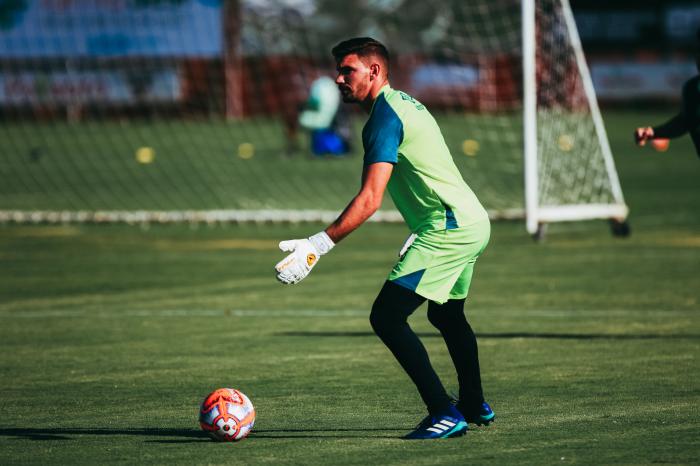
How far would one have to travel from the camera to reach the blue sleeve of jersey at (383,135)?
6.49 metres

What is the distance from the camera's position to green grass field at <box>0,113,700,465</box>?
21.8ft

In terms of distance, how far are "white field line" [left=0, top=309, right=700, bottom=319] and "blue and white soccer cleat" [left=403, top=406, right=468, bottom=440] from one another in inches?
184

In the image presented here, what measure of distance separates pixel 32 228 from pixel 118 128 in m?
21.5

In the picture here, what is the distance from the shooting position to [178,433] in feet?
22.9

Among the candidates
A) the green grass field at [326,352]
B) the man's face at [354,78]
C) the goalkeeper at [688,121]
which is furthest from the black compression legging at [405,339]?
the goalkeeper at [688,121]

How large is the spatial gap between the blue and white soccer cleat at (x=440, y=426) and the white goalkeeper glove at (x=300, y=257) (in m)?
0.99

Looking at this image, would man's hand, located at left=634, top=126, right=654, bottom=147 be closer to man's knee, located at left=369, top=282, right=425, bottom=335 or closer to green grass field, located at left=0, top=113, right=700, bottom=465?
green grass field, located at left=0, top=113, right=700, bottom=465

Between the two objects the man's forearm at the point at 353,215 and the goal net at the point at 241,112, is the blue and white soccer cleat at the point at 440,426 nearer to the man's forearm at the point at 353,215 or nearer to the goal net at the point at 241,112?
the man's forearm at the point at 353,215

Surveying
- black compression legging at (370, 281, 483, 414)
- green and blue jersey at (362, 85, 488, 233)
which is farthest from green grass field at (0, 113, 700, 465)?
green and blue jersey at (362, 85, 488, 233)

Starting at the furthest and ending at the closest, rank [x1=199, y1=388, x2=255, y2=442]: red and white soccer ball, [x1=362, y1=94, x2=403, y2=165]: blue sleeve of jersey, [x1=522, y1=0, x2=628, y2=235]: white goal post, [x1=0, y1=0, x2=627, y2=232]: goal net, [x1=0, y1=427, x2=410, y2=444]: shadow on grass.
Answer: [x1=0, y1=0, x2=627, y2=232]: goal net → [x1=522, y1=0, x2=628, y2=235]: white goal post → [x1=0, y1=427, x2=410, y2=444]: shadow on grass → [x1=199, y1=388, x2=255, y2=442]: red and white soccer ball → [x1=362, y1=94, x2=403, y2=165]: blue sleeve of jersey

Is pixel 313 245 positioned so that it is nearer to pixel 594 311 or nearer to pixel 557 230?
pixel 594 311

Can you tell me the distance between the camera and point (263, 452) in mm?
6480

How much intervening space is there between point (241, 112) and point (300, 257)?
34.3m

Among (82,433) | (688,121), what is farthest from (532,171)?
(82,433)
